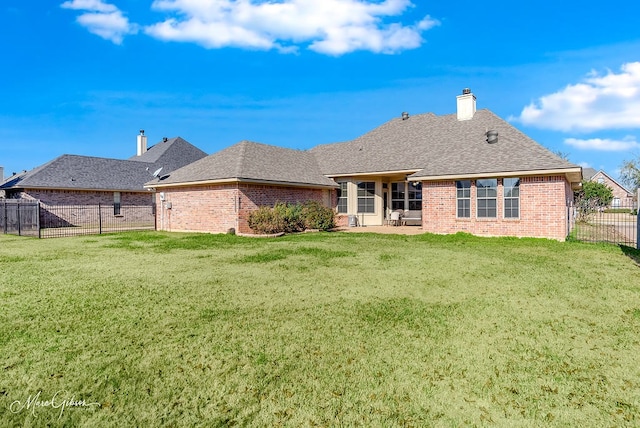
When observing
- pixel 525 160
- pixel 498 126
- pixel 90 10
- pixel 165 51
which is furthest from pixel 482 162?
pixel 165 51

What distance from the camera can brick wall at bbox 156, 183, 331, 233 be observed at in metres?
15.9

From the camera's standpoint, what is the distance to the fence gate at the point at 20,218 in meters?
17.5

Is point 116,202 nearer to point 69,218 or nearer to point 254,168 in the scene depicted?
point 69,218

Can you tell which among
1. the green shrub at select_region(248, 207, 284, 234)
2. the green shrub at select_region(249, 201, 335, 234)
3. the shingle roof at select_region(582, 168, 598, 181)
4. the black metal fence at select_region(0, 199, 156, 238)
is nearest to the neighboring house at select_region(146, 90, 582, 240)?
the green shrub at select_region(248, 207, 284, 234)

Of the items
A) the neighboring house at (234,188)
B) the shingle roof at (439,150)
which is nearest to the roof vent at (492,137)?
the shingle roof at (439,150)

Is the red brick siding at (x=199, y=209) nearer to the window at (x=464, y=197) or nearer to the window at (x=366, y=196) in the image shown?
the window at (x=366, y=196)

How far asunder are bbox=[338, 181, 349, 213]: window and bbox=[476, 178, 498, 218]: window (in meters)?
7.73

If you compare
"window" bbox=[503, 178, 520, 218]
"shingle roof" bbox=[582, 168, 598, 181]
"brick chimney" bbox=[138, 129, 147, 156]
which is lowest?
"window" bbox=[503, 178, 520, 218]

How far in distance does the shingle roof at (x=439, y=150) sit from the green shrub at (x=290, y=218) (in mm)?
3738

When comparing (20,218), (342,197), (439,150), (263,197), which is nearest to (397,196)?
(342,197)

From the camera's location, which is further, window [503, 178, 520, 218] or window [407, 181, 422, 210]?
window [407, 181, 422, 210]

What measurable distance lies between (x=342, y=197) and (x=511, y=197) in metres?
9.17

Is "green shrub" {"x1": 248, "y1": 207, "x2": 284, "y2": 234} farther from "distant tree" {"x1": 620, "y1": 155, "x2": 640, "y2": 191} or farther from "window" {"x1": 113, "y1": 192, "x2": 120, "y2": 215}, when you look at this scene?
"distant tree" {"x1": 620, "y1": 155, "x2": 640, "y2": 191}

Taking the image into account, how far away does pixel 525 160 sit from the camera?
13734mm
